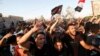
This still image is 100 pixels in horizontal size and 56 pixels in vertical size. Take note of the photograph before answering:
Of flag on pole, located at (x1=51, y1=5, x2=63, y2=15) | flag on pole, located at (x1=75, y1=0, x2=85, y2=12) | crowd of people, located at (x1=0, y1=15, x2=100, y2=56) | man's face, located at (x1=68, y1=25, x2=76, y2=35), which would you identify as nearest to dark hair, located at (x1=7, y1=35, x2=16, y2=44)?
crowd of people, located at (x1=0, y1=15, x2=100, y2=56)

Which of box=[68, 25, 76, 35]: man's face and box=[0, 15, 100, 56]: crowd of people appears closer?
box=[0, 15, 100, 56]: crowd of people

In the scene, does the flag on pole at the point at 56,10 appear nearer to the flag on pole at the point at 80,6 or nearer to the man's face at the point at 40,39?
the flag on pole at the point at 80,6

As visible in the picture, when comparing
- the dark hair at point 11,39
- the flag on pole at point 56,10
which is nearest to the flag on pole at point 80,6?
the flag on pole at point 56,10

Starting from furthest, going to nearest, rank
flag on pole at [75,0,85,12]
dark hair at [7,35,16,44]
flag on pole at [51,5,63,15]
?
flag on pole at [75,0,85,12] < flag on pole at [51,5,63,15] < dark hair at [7,35,16,44]

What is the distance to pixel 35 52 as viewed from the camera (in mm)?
6812

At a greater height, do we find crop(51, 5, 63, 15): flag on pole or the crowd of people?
crop(51, 5, 63, 15): flag on pole

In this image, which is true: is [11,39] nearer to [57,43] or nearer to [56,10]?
[57,43]

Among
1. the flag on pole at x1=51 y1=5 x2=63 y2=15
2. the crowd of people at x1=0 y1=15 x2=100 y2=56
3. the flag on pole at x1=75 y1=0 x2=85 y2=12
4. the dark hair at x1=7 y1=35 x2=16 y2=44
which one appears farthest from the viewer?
the flag on pole at x1=75 y1=0 x2=85 y2=12

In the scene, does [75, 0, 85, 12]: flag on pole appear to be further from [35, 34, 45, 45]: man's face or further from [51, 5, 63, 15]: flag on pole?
[35, 34, 45, 45]: man's face

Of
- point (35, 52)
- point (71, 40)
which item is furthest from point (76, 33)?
point (35, 52)

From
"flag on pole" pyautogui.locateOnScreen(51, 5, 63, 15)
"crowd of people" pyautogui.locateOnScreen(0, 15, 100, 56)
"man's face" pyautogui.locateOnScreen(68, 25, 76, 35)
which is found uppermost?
"flag on pole" pyautogui.locateOnScreen(51, 5, 63, 15)

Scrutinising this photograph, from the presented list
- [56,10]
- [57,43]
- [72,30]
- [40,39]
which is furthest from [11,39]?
[56,10]

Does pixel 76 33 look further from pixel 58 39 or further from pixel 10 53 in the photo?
pixel 10 53

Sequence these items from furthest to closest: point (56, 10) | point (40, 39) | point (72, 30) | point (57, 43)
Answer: point (56, 10)
point (72, 30)
point (57, 43)
point (40, 39)
